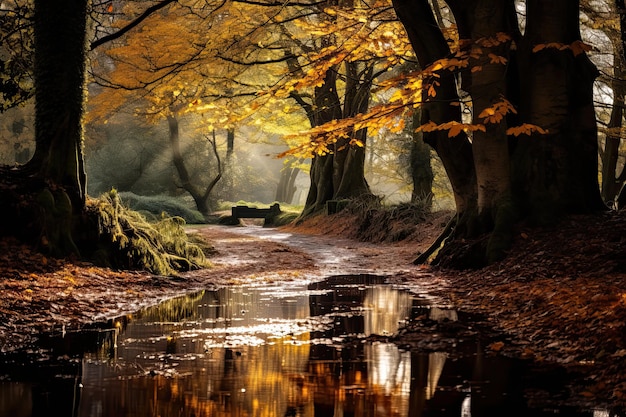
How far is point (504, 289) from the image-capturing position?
877 centimetres

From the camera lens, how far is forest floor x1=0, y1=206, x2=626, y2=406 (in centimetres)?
538

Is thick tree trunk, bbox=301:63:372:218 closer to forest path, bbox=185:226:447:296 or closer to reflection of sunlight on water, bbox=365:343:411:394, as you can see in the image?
forest path, bbox=185:226:447:296

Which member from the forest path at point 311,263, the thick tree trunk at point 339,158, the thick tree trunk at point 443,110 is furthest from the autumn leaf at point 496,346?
the thick tree trunk at point 339,158

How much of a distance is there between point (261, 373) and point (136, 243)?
6993 millimetres

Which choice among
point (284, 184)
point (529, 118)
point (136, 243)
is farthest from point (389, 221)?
point (284, 184)

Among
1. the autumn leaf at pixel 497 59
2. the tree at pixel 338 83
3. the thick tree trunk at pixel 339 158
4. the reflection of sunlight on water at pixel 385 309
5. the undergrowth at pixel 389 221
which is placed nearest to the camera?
the reflection of sunlight on water at pixel 385 309

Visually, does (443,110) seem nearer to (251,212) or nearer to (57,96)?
(57,96)

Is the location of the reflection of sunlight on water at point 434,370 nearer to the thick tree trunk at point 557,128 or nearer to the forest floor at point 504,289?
the forest floor at point 504,289

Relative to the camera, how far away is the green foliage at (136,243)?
1095cm

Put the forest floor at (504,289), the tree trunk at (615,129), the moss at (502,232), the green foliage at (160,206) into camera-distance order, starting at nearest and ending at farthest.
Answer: the forest floor at (504,289), the moss at (502,232), the tree trunk at (615,129), the green foliage at (160,206)

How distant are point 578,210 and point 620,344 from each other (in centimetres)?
612

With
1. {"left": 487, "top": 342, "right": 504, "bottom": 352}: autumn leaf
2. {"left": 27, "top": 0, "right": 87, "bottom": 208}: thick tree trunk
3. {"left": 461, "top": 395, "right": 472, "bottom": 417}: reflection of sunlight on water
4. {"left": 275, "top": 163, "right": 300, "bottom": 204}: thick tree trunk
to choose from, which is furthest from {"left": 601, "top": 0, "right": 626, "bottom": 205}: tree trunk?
{"left": 275, "top": 163, "right": 300, "bottom": 204}: thick tree trunk

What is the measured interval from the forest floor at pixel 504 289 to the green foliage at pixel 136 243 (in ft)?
1.53

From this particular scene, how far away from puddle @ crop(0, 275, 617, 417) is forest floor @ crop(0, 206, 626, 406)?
14.3 inches
